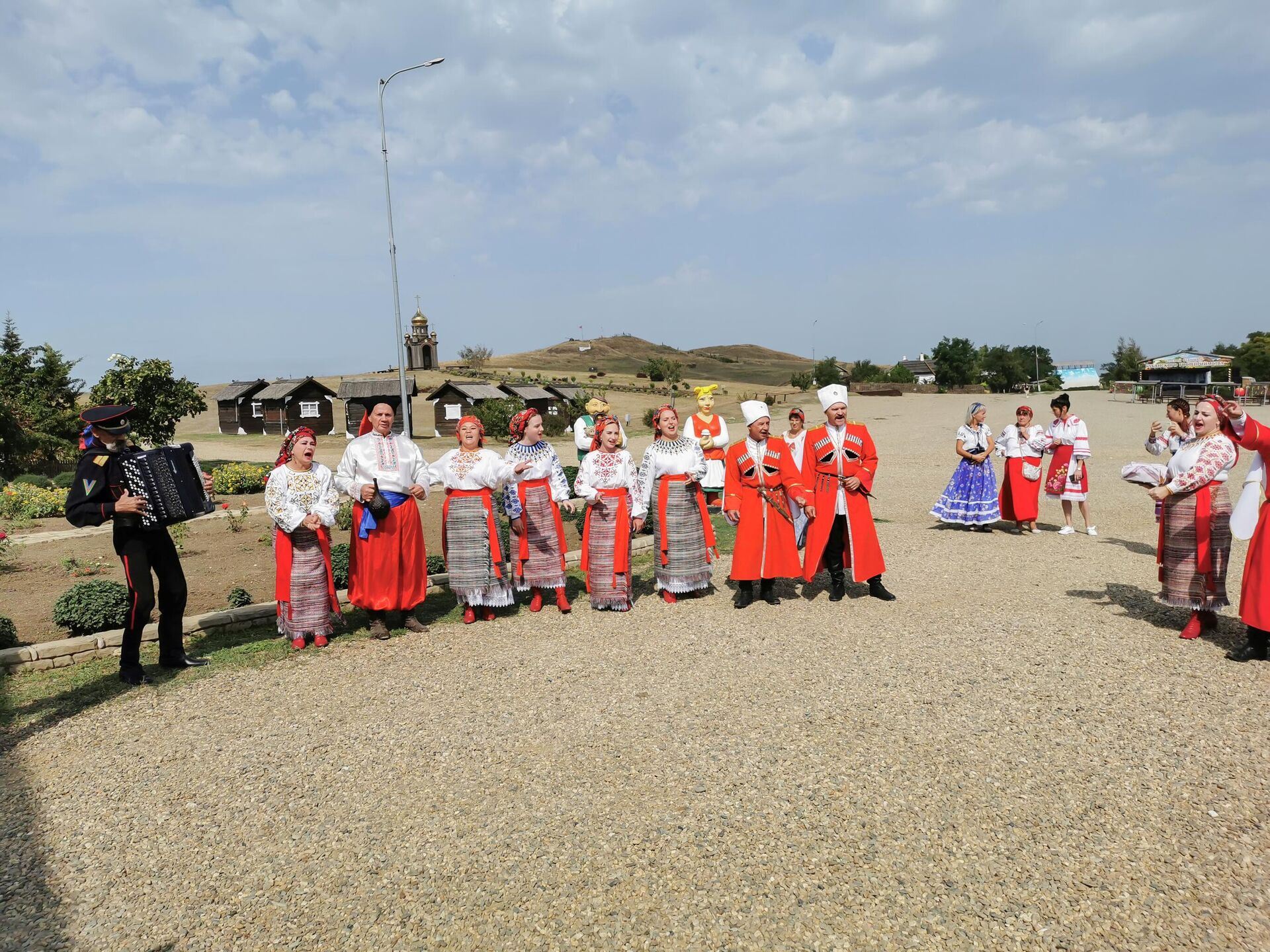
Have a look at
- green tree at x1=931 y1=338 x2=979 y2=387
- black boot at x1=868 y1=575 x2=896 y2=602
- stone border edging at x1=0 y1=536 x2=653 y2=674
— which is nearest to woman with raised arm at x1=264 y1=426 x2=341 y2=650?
stone border edging at x1=0 y1=536 x2=653 y2=674

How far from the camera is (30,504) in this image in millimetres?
13930

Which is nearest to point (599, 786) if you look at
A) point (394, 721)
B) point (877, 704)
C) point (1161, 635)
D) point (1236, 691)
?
point (394, 721)

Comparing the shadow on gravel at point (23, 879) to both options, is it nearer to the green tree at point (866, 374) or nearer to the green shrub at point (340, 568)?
the green shrub at point (340, 568)

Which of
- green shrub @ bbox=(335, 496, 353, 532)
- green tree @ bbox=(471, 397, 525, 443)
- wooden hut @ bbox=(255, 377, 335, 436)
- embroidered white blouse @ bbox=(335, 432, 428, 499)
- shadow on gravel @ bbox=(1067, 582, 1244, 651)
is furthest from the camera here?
wooden hut @ bbox=(255, 377, 335, 436)

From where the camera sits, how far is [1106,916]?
10.3 feet

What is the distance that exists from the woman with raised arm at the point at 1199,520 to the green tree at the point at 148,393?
22.5 metres

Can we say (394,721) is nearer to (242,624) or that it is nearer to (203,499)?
(203,499)

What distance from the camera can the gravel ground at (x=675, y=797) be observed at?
126 inches

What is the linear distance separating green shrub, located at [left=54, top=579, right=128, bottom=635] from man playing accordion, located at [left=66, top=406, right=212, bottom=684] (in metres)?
0.80

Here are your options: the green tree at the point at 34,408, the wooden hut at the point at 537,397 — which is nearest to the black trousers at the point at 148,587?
the green tree at the point at 34,408

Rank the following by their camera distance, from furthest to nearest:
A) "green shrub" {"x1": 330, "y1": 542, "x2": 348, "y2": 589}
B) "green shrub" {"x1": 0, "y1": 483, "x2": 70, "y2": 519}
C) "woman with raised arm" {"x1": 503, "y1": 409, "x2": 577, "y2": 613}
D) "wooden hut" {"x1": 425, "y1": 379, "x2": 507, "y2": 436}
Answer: "wooden hut" {"x1": 425, "y1": 379, "x2": 507, "y2": 436}, "green shrub" {"x1": 0, "y1": 483, "x2": 70, "y2": 519}, "green shrub" {"x1": 330, "y1": 542, "x2": 348, "y2": 589}, "woman with raised arm" {"x1": 503, "y1": 409, "x2": 577, "y2": 613}

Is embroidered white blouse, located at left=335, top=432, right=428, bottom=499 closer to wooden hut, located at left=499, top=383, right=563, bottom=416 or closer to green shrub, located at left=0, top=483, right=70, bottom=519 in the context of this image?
green shrub, located at left=0, top=483, right=70, bottom=519

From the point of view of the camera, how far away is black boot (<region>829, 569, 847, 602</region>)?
7.81m

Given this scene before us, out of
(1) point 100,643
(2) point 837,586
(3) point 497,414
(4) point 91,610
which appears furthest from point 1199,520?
(3) point 497,414
